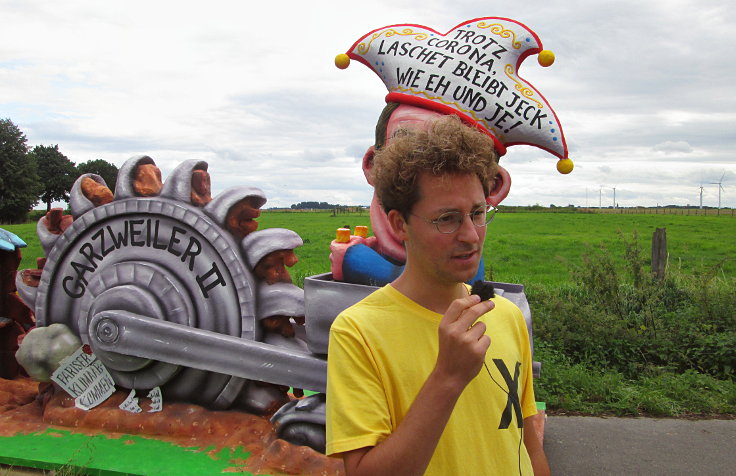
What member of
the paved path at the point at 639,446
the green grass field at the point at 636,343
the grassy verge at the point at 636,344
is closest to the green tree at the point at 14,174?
the green grass field at the point at 636,343

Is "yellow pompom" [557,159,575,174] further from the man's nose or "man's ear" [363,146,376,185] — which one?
the man's nose

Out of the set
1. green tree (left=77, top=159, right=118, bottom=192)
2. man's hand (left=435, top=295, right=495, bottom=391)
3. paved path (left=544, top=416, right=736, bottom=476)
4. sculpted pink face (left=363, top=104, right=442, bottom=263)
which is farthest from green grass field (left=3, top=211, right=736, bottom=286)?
green tree (left=77, top=159, right=118, bottom=192)

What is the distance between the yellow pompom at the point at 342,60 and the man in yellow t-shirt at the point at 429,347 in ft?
6.40

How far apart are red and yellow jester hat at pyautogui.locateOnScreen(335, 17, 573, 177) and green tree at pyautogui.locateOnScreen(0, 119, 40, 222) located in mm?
31557

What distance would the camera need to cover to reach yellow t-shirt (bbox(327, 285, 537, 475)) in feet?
Result: 4.15

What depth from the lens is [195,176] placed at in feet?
11.8

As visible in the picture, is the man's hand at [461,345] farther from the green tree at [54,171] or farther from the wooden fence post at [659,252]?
the green tree at [54,171]

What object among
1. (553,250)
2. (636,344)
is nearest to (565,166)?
(636,344)

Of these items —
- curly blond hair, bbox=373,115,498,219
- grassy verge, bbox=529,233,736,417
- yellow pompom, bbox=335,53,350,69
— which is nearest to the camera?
curly blond hair, bbox=373,115,498,219

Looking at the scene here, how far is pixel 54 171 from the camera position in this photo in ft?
138

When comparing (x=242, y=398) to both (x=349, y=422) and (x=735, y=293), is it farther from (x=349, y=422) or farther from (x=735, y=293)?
(x=735, y=293)

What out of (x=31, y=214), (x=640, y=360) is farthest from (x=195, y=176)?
(x=31, y=214)

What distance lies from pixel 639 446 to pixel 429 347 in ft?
10.1

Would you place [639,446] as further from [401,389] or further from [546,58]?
[401,389]
